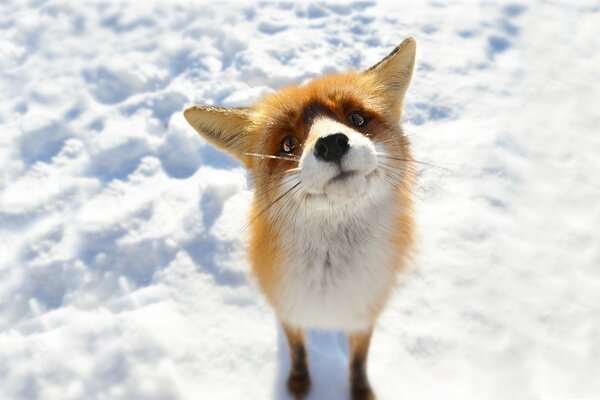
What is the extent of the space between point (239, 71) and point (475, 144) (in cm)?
238

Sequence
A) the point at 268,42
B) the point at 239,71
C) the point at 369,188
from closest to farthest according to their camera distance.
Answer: the point at 369,188
the point at 239,71
the point at 268,42

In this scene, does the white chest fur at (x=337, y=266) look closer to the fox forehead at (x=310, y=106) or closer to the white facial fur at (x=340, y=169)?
the white facial fur at (x=340, y=169)

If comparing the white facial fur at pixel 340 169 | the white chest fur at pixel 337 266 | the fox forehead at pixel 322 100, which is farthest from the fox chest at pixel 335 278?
the fox forehead at pixel 322 100

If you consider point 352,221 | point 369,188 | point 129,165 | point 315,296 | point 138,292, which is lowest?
point 138,292

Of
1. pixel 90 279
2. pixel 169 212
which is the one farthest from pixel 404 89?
pixel 90 279

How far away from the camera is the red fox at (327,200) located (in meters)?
2.03

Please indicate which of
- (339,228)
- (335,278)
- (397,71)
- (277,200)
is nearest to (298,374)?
(335,278)

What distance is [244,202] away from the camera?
352 centimetres

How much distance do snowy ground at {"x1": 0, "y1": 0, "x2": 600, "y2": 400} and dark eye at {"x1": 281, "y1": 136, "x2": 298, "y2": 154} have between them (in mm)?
1323

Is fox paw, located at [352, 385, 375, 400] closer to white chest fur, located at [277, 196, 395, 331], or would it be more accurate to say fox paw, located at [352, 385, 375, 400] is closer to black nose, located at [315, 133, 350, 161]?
white chest fur, located at [277, 196, 395, 331]

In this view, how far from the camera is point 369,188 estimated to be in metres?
1.92

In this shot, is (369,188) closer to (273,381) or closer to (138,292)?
(273,381)

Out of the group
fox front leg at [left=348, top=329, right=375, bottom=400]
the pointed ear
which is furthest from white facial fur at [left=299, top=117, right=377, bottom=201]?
fox front leg at [left=348, top=329, right=375, bottom=400]

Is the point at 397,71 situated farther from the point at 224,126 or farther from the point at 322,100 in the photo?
the point at 224,126
